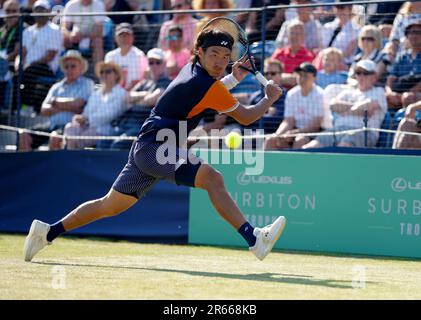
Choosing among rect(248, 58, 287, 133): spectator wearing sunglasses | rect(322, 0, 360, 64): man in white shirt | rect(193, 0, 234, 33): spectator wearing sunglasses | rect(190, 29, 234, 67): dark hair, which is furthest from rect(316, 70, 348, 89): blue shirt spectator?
rect(190, 29, 234, 67): dark hair

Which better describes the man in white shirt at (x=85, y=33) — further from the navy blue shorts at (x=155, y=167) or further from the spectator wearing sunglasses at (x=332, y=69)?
the navy blue shorts at (x=155, y=167)

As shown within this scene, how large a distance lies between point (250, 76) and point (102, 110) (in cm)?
218

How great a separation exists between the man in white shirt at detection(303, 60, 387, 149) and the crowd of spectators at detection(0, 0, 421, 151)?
0.01m

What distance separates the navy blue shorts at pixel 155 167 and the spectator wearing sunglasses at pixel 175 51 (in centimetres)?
499

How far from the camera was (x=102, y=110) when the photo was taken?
1345 cm

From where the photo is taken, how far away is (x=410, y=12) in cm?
1245

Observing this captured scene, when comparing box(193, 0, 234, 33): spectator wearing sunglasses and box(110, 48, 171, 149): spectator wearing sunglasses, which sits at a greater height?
box(193, 0, 234, 33): spectator wearing sunglasses

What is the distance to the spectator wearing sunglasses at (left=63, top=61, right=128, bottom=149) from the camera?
13.4 metres

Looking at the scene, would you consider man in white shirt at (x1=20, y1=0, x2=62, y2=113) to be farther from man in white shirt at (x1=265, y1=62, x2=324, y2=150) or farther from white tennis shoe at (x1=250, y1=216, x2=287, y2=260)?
white tennis shoe at (x1=250, y1=216, x2=287, y2=260)

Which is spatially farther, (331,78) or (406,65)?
(331,78)

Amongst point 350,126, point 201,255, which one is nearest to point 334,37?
point 350,126

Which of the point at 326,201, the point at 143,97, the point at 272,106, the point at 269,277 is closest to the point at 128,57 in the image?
the point at 143,97

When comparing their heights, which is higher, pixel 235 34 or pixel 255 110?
pixel 235 34

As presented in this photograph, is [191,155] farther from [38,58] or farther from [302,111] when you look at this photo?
[38,58]
